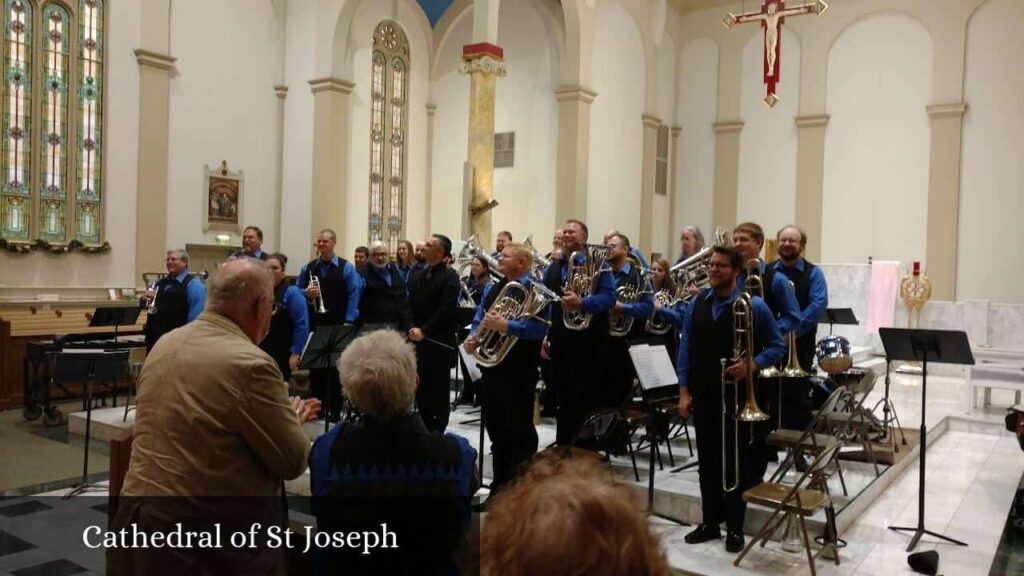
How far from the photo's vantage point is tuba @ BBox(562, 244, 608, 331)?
5.91m

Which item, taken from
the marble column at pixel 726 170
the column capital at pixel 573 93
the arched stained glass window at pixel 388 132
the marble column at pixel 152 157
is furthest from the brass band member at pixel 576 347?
the marble column at pixel 726 170

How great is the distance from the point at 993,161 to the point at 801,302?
446 inches

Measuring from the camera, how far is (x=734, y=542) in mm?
4812

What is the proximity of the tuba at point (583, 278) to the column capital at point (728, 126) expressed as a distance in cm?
1289

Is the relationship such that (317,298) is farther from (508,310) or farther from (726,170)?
(726,170)

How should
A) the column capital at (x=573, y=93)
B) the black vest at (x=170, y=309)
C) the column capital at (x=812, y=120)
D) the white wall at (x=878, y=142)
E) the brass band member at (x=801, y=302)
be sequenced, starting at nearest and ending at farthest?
the brass band member at (x=801, y=302) < the black vest at (x=170, y=309) < the column capital at (x=573, y=93) < the white wall at (x=878, y=142) < the column capital at (x=812, y=120)

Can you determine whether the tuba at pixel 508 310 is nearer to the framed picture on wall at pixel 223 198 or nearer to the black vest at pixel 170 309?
the black vest at pixel 170 309

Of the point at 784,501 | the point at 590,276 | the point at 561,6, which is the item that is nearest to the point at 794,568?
the point at 784,501

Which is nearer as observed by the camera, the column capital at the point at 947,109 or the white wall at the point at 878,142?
the column capital at the point at 947,109

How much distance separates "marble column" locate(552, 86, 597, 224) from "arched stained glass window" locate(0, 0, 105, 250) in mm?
7814

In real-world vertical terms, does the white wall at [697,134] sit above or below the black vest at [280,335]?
above

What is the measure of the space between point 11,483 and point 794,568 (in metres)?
5.71

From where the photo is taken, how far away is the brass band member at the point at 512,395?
505 centimetres

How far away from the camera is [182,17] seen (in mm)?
12320
